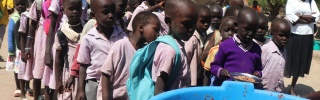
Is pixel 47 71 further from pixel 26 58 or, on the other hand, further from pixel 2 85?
pixel 2 85

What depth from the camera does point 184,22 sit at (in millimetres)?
2605

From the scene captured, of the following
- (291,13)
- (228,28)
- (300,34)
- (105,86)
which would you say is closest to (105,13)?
(105,86)

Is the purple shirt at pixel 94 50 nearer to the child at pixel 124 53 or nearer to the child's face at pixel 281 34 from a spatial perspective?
the child at pixel 124 53

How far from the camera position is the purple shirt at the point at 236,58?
311 cm

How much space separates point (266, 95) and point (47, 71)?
2.61 m

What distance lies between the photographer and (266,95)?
2105mm

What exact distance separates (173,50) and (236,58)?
760mm

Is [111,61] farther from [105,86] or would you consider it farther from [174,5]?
[174,5]

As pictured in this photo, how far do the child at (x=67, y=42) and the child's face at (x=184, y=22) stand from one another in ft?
3.95

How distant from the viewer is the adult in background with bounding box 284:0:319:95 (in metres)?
5.63

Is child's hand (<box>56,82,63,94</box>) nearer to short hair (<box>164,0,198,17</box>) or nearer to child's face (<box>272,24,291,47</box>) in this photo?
short hair (<box>164,0,198,17</box>)

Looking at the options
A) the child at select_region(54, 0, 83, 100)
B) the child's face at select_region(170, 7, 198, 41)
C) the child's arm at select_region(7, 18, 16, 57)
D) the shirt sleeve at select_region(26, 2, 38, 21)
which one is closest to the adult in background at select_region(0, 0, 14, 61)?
the child's arm at select_region(7, 18, 16, 57)

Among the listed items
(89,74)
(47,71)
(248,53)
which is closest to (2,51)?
(47,71)

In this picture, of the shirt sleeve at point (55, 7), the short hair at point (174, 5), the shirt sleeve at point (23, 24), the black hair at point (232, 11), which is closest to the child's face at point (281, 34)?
the black hair at point (232, 11)
